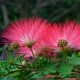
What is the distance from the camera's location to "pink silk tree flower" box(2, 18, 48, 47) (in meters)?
1.38

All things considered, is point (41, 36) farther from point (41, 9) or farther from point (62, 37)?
point (41, 9)

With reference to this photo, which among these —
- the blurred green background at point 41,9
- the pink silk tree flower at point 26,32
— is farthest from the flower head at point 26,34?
the blurred green background at point 41,9

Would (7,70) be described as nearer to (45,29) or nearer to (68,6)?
(45,29)

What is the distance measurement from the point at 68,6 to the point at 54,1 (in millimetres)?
256

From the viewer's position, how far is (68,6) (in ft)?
23.4

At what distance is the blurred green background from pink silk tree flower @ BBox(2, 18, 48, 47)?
5.38 m

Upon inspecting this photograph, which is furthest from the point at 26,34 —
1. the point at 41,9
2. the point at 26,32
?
the point at 41,9

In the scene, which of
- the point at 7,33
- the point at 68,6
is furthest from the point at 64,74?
the point at 68,6

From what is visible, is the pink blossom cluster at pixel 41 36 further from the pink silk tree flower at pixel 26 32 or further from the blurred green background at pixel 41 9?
the blurred green background at pixel 41 9

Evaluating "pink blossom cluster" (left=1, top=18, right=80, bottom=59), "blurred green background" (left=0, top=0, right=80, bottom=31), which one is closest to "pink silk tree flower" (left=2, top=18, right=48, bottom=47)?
"pink blossom cluster" (left=1, top=18, right=80, bottom=59)

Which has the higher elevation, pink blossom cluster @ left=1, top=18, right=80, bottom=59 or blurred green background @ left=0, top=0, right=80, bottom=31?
blurred green background @ left=0, top=0, right=80, bottom=31

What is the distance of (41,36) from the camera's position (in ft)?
4.53

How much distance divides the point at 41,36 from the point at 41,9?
5.75 metres

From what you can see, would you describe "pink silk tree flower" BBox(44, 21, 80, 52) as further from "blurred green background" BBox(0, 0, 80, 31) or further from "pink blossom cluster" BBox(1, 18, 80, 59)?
A: "blurred green background" BBox(0, 0, 80, 31)
